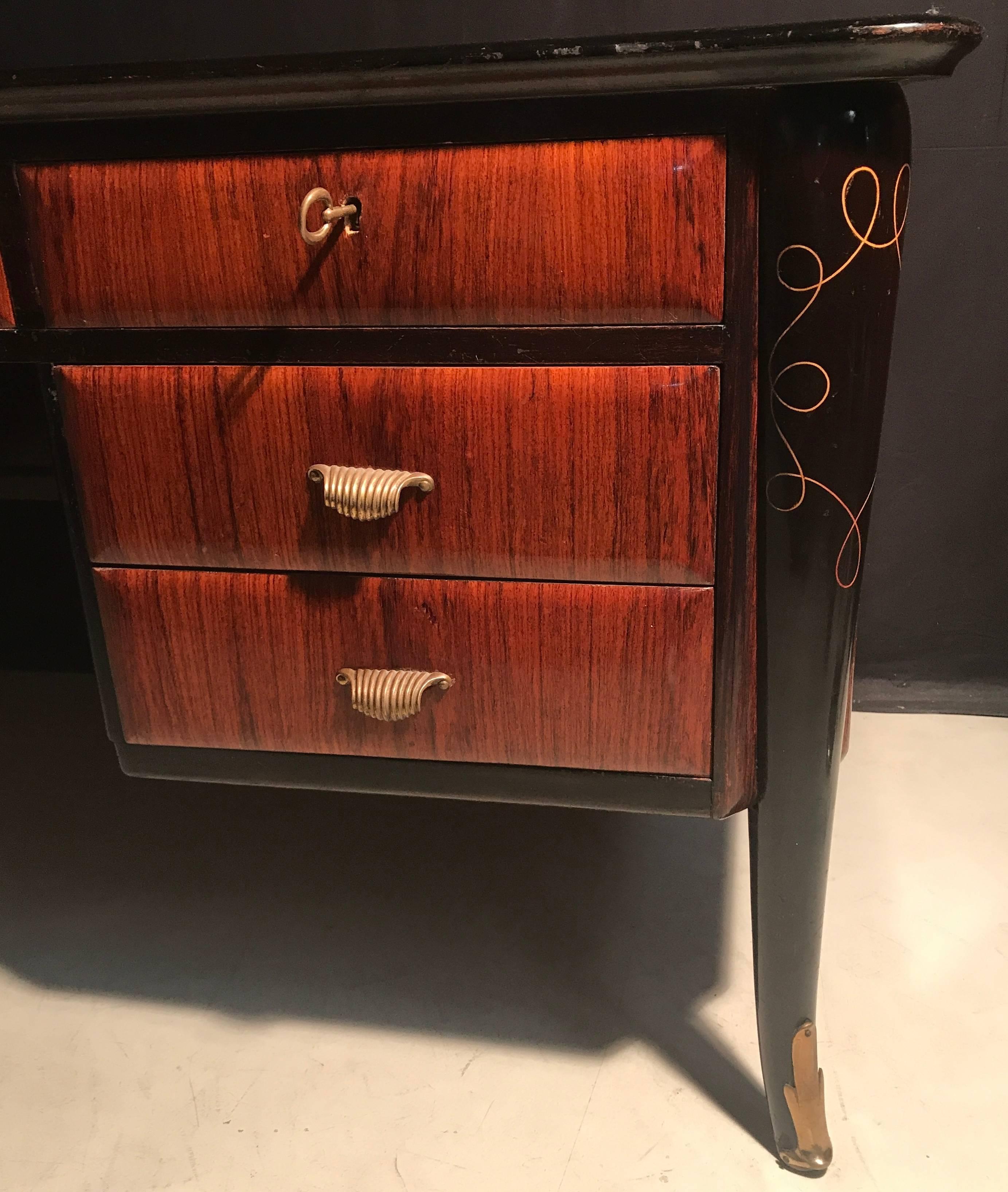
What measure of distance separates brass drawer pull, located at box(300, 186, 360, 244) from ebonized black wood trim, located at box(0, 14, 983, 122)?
43 millimetres

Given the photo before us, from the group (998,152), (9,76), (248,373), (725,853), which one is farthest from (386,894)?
(998,152)

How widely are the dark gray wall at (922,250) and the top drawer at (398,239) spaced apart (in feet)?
2.07

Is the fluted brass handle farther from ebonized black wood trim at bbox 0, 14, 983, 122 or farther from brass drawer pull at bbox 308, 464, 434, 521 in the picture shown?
ebonized black wood trim at bbox 0, 14, 983, 122

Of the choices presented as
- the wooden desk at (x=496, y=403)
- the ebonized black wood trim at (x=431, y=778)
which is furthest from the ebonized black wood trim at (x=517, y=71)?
the ebonized black wood trim at (x=431, y=778)

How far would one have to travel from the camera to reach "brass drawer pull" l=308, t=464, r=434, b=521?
1.83 feet

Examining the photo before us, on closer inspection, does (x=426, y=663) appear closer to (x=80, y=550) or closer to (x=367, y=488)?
(x=367, y=488)

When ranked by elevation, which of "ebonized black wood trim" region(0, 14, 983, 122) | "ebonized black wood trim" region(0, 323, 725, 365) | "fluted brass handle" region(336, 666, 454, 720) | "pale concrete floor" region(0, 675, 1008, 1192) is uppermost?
"ebonized black wood trim" region(0, 14, 983, 122)

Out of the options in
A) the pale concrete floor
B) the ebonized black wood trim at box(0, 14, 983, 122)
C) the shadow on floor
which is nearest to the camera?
the ebonized black wood trim at box(0, 14, 983, 122)

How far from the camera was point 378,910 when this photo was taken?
3.03ft

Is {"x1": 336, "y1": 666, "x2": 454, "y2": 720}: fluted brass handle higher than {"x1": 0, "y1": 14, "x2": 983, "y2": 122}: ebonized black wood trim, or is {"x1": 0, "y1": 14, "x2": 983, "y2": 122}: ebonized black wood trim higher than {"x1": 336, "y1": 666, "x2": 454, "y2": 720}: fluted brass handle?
{"x1": 0, "y1": 14, "x2": 983, "y2": 122}: ebonized black wood trim

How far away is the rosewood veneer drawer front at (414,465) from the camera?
0.54m

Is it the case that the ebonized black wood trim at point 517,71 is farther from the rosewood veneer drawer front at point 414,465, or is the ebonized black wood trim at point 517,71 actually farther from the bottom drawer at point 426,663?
the bottom drawer at point 426,663

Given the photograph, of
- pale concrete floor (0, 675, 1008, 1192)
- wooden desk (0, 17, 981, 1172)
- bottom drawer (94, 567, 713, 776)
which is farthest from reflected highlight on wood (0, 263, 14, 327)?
pale concrete floor (0, 675, 1008, 1192)

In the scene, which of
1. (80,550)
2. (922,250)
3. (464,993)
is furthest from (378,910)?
(922,250)
